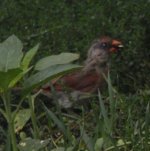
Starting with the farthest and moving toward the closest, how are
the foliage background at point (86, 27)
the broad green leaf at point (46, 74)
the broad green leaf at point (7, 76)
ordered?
the foliage background at point (86, 27) < the broad green leaf at point (46, 74) < the broad green leaf at point (7, 76)

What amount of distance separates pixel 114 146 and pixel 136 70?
12.3 ft

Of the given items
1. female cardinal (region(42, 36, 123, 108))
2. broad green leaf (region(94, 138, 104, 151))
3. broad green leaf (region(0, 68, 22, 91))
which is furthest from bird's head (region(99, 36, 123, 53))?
broad green leaf (region(0, 68, 22, 91))

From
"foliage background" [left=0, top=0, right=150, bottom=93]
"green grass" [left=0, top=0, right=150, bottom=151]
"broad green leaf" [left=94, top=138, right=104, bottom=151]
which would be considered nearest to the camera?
"broad green leaf" [left=94, top=138, right=104, bottom=151]

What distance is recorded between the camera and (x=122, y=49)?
7.54 m

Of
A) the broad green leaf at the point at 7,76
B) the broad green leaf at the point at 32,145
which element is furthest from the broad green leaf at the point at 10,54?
the broad green leaf at the point at 32,145

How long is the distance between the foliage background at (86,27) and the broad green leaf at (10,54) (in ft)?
12.1

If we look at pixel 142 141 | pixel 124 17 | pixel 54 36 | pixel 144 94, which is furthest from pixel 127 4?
pixel 142 141

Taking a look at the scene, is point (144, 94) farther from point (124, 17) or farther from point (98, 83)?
point (124, 17)

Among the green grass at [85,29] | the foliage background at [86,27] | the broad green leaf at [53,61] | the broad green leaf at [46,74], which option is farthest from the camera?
the foliage background at [86,27]

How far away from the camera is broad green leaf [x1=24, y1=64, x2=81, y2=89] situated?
3.03m

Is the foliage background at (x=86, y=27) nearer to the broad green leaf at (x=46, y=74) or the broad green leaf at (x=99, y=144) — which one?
the broad green leaf at (x=99, y=144)

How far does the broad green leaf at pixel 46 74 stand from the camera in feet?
9.94

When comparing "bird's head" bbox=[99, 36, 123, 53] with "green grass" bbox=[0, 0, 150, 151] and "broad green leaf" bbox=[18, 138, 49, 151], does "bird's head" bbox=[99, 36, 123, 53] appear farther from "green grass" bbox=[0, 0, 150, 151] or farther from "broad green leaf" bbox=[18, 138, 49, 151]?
"broad green leaf" bbox=[18, 138, 49, 151]

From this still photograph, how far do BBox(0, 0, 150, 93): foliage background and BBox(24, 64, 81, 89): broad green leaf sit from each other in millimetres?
3674
